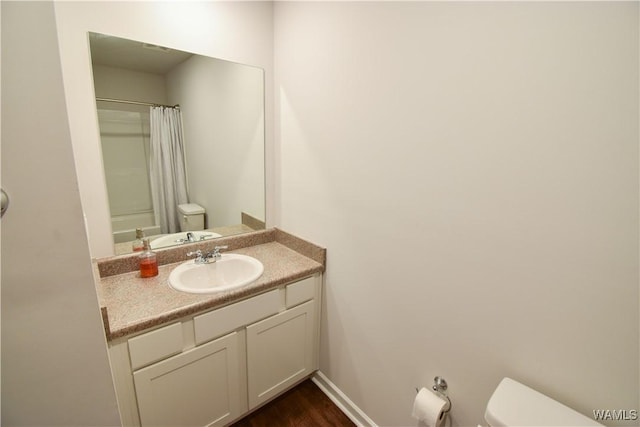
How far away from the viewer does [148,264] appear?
1.40 meters

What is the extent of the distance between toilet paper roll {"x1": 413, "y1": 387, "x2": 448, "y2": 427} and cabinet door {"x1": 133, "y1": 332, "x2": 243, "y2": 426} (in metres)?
0.86

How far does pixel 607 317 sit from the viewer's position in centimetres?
73

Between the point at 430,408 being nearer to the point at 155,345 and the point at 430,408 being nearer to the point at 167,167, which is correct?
the point at 155,345

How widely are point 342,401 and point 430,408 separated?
0.76 metres

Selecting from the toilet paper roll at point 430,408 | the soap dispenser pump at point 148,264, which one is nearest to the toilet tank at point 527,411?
the toilet paper roll at point 430,408

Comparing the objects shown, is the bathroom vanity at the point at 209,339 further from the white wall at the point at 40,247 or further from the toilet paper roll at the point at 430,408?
the toilet paper roll at the point at 430,408

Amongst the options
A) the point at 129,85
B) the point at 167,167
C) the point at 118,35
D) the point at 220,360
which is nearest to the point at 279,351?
the point at 220,360

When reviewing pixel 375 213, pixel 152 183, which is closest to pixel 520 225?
pixel 375 213

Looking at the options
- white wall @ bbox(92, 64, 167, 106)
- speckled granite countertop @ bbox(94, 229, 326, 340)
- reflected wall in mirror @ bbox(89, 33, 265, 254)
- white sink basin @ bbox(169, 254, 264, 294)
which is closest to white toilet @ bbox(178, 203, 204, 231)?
reflected wall in mirror @ bbox(89, 33, 265, 254)

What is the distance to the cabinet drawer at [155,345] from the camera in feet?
3.47

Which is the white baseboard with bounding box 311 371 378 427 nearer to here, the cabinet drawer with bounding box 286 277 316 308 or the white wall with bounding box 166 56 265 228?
the cabinet drawer with bounding box 286 277 316 308

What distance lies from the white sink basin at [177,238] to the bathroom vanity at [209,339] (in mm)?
55

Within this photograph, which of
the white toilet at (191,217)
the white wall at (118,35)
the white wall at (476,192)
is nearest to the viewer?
the white wall at (476,192)

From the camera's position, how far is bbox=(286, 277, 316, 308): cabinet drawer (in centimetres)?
150
